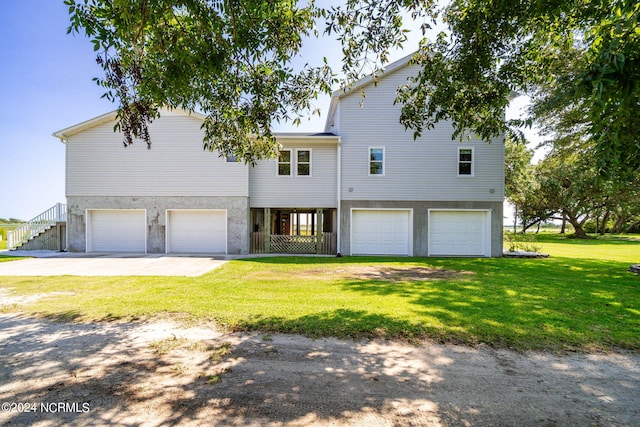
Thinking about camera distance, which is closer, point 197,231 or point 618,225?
point 197,231

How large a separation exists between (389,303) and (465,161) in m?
10.6

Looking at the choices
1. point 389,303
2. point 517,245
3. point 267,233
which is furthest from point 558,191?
point 389,303

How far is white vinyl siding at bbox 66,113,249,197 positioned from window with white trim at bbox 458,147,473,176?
10337 millimetres

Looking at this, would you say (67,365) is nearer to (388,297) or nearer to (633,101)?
(388,297)

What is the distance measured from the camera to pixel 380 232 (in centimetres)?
1388

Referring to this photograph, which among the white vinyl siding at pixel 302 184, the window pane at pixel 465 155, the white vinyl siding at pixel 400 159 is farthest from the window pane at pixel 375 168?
the window pane at pixel 465 155

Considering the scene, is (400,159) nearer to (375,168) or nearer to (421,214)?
(375,168)

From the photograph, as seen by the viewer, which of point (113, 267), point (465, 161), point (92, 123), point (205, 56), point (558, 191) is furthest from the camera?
point (558, 191)

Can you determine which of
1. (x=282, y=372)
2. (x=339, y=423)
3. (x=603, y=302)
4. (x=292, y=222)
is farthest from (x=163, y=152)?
(x=603, y=302)

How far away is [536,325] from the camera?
4586mm

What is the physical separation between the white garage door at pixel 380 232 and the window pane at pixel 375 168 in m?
1.89

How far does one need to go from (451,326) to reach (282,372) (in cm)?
281

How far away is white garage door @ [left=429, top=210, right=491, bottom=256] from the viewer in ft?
45.4

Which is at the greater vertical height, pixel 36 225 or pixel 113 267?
pixel 36 225
